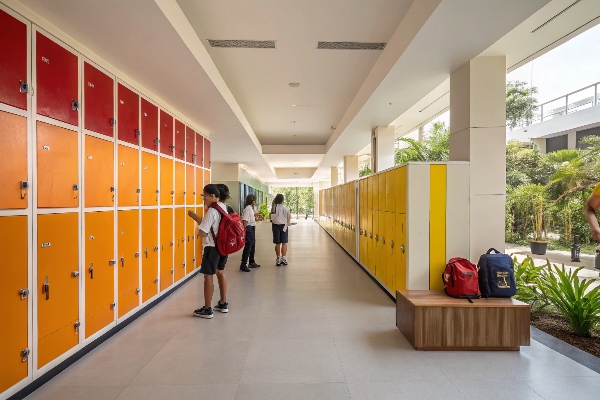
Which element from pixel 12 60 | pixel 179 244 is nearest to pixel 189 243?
pixel 179 244

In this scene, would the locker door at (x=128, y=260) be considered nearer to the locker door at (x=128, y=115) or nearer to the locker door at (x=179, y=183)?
the locker door at (x=128, y=115)

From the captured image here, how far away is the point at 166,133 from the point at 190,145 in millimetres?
1203

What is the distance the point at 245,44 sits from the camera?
4.73 metres

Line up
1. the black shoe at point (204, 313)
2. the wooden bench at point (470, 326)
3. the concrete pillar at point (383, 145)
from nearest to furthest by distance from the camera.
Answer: the wooden bench at point (470, 326) < the black shoe at point (204, 313) < the concrete pillar at point (383, 145)

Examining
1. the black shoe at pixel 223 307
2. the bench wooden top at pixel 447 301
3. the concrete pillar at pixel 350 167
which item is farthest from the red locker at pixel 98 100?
the concrete pillar at pixel 350 167

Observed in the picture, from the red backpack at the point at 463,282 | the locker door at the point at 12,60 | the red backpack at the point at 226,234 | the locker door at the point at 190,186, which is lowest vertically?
the red backpack at the point at 463,282

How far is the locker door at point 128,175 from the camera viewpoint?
393cm

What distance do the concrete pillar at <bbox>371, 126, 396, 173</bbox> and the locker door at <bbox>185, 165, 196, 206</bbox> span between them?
434cm

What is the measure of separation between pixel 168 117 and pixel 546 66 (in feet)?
39.6

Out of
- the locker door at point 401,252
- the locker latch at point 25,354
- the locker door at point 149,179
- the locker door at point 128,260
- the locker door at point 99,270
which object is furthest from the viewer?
the locker door at point 149,179

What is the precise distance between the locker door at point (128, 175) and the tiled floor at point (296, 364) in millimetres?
1506

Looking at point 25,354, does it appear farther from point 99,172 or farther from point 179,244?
point 179,244

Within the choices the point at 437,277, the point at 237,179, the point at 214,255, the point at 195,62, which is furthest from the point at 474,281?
the point at 237,179

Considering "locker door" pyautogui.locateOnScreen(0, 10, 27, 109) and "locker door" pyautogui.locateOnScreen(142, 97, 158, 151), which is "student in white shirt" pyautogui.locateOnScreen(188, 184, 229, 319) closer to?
"locker door" pyautogui.locateOnScreen(142, 97, 158, 151)
